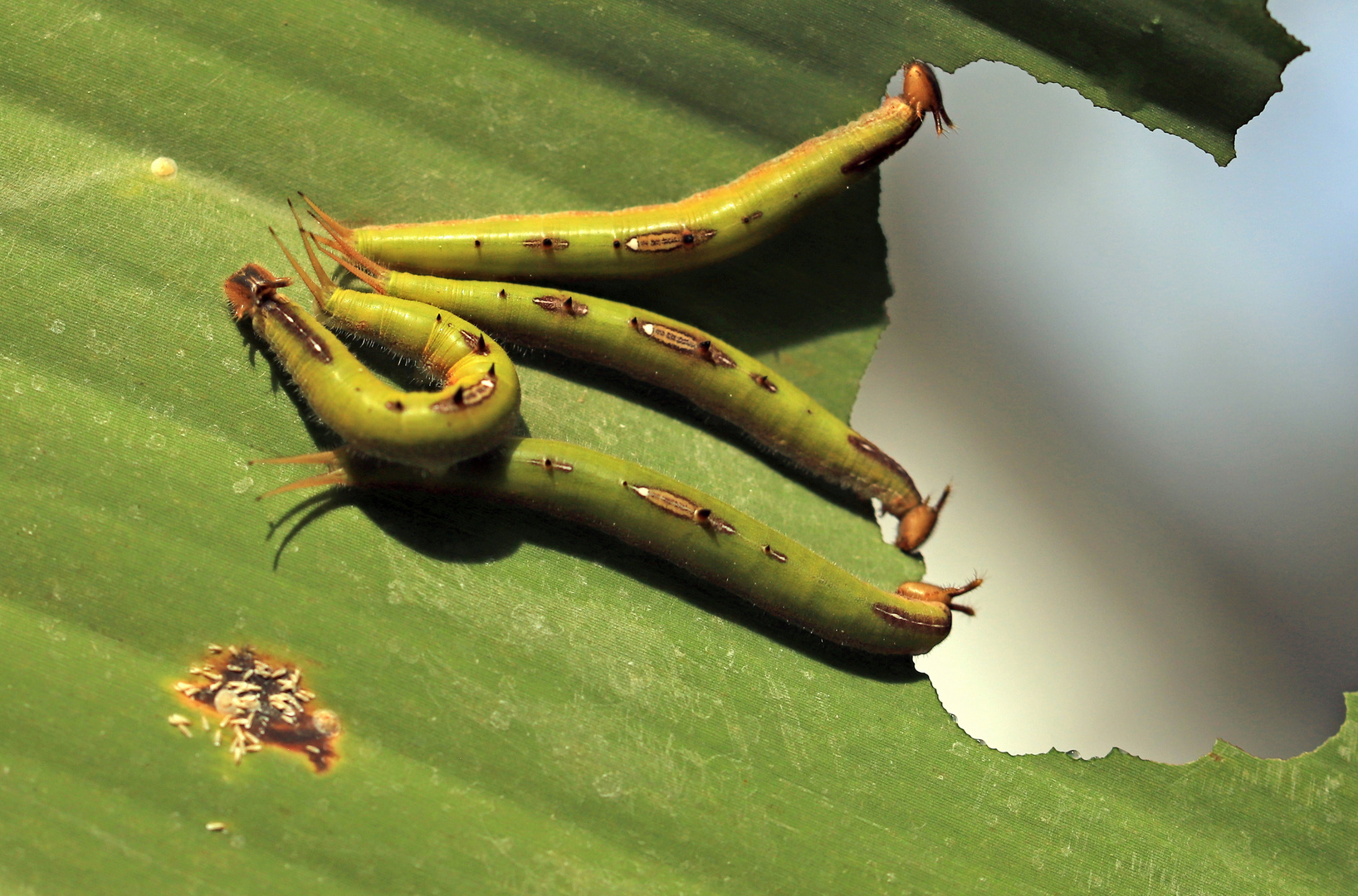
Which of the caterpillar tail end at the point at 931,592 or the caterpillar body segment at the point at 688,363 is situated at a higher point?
the caterpillar body segment at the point at 688,363

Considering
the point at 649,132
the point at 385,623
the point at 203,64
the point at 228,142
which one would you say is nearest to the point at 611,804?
the point at 385,623

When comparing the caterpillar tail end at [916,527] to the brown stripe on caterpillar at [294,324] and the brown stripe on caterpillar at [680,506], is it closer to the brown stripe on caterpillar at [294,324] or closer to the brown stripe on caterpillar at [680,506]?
the brown stripe on caterpillar at [680,506]

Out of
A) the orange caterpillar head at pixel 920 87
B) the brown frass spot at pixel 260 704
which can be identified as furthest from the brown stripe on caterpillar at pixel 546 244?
the brown frass spot at pixel 260 704

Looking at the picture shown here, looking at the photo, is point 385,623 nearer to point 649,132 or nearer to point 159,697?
point 159,697

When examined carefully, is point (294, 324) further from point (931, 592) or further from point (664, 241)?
point (931, 592)

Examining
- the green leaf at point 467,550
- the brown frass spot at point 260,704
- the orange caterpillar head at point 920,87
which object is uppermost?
the orange caterpillar head at point 920,87

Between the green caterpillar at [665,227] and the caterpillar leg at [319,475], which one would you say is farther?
the green caterpillar at [665,227]

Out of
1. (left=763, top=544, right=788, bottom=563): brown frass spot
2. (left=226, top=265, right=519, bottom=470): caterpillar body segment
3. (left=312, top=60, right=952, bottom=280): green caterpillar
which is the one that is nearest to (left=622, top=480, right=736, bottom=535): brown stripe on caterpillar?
(left=763, top=544, right=788, bottom=563): brown frass spot

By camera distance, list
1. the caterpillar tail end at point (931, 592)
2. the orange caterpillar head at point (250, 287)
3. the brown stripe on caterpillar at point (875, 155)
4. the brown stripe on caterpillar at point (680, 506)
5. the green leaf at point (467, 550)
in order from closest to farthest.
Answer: the green leaf at point (467, 550) → the orange caterpillar head at point (250, 287) → the brown stripe on caterpillar at point (680, 506) → the brown stripe on caterpillar at point (875, 155) → the caterpillar tail end at point (931, 592)
